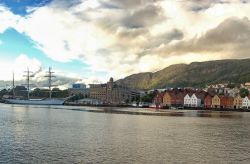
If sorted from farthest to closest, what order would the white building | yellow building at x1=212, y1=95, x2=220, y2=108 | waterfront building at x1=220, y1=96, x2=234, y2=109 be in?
1. waterfront building at x1=220, y1=96, x2=234, y2=109
2. yellow building at x1=212, y1=95, x2=220, y2=108
3. the white building

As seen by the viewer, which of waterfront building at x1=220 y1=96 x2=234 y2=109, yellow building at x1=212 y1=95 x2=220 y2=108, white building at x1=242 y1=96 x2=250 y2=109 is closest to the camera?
white building at x1=242 y1=96 x2=250 y2=109

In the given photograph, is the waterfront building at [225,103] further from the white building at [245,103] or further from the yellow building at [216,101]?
the white building at [245,103]

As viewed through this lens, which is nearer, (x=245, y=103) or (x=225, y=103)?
(x=245, y=103)

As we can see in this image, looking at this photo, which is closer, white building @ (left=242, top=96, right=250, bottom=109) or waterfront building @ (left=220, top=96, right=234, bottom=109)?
white building @ (left=242, top=96, right=250, bottom=109)

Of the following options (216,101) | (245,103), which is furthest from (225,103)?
(245,103)

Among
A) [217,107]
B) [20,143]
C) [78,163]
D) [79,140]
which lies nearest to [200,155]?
[78,163]

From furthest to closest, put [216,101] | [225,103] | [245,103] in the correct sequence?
[225,103] → [216,101] → [245,103]

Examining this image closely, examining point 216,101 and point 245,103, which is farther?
point 216,101

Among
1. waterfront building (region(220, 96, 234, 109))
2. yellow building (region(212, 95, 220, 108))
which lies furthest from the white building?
yellow building (region(212, 95, 220, 108))

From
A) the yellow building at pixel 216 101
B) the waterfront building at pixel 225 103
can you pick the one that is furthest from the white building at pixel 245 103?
the yellow building at pixel 216 101

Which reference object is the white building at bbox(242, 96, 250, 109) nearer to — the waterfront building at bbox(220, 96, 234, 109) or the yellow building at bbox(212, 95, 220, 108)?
the waterfront building at bbox(220, 96, 234, 109)

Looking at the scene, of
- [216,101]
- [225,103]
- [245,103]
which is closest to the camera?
[245,103]

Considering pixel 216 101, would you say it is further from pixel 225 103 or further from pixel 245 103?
pixel 245 103

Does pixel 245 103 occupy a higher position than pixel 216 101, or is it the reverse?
pixel 216 101
